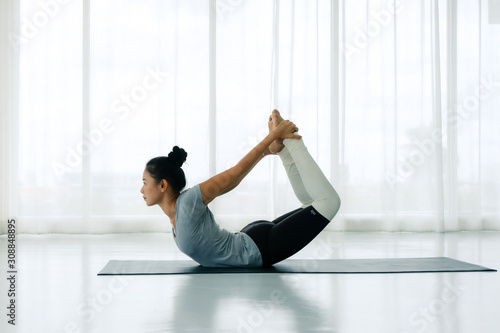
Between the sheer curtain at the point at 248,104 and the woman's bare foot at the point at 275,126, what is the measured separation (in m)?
2.07

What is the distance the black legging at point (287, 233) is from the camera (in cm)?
246

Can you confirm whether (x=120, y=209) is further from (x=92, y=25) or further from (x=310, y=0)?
(x=310, y=0)

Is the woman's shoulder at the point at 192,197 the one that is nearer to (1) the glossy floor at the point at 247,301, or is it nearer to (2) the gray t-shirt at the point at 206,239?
(2) the gray t-shirt at the point at 206,239

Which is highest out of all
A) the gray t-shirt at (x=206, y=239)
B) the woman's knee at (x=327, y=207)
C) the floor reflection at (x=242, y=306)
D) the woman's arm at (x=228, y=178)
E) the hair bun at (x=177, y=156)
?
the hair bun at (x=177, y=156)

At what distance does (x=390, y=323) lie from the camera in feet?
5.49

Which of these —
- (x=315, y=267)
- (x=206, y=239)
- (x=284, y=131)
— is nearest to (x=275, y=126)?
(x=284, y=131)

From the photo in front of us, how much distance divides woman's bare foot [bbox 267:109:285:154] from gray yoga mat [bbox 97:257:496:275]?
1.84 feet

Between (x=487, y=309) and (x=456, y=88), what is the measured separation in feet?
11.6

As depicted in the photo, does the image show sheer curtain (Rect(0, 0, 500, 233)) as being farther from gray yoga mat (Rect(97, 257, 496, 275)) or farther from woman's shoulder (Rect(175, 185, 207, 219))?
woman's shoulder (Rect(175, 185, 207, 219))

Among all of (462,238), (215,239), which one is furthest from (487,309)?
(462,238)

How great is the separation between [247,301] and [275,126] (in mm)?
908

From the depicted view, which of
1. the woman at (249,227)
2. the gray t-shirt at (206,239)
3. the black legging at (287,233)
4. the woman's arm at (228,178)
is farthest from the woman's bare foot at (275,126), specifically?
the gray t-shirt at (206,239)

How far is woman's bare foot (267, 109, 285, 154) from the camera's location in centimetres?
259

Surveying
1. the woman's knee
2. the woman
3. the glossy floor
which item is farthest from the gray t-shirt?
the woman's knee
